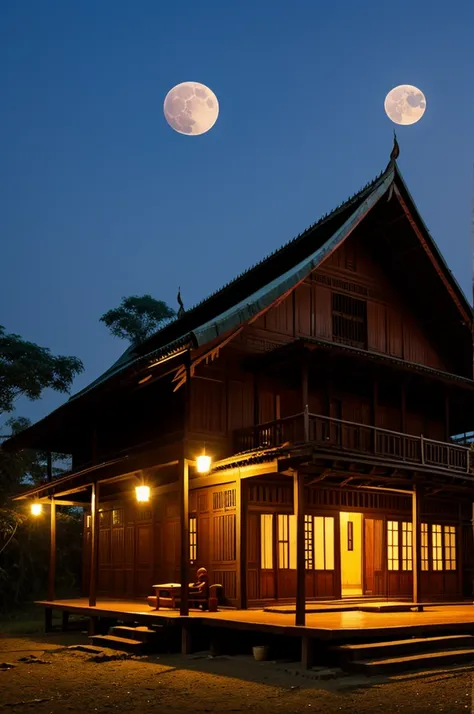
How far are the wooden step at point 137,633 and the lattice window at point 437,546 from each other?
8819mm

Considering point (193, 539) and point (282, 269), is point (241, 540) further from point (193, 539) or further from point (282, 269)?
point (282, 269)

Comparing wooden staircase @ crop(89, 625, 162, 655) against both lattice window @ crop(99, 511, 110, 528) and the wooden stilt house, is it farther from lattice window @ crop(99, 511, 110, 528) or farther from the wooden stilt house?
lattice window @ crop(99, 511, 110, 528)

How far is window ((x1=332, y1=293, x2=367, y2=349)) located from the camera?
2034 centimetres

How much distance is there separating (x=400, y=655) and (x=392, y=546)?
826cm

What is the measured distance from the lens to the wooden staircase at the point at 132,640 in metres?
15.3

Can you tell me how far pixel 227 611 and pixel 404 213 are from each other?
381 inches

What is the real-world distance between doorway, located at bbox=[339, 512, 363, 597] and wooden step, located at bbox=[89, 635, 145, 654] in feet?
20.6

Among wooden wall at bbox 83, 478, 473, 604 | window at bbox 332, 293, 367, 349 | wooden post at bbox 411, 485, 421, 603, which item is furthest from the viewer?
window at bbox 332, 293, 367, 349

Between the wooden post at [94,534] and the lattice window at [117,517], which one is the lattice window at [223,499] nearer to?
the wooden post at [94,534]

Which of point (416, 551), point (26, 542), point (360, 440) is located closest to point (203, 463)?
point (416, 551)

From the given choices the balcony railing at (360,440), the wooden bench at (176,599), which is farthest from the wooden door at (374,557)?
the wooden bench at (176,599)

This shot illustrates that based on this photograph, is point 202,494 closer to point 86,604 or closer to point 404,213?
point 86,604

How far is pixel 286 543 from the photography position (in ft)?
60.7

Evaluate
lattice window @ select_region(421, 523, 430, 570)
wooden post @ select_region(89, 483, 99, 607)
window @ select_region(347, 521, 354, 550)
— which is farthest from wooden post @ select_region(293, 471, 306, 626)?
lattice window @ select_region(421, 523, 430, 570)
